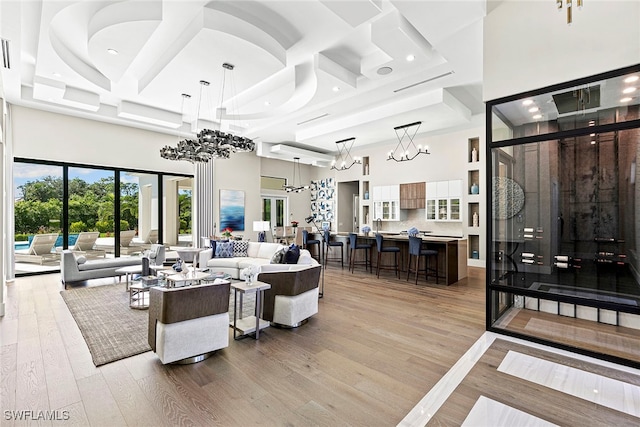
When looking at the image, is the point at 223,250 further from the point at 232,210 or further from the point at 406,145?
the point at 406,145

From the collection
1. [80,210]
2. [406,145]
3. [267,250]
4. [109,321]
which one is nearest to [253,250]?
[267,250]

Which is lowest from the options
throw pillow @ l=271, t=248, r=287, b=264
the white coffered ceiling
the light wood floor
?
the light wood floor

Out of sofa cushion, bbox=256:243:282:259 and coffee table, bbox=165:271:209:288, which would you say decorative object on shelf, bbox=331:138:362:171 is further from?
coffee table, bbox=165:271:209:288

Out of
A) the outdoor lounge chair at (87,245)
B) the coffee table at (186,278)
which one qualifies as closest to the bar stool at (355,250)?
the coffee table at (186,278)

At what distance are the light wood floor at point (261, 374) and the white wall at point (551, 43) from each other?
9.94 feet

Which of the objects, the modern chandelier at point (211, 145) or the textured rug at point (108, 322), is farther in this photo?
the modern chandelier at point (211, 145)

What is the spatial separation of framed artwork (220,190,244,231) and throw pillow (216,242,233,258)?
3268 mm

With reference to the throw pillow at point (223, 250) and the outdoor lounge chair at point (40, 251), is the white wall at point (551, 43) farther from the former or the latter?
the outdoor lounge chair at point (40, 251)

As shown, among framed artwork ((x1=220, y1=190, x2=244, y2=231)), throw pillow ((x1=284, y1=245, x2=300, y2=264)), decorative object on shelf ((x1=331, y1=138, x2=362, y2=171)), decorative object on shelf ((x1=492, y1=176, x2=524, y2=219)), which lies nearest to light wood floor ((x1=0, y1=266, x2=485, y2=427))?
throw pillow ((x1=284, y1=245, x2=300, y2=264))

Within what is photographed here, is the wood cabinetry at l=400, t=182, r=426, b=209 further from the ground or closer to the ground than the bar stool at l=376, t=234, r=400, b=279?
further from the ground

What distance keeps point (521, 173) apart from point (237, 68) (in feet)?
14.3

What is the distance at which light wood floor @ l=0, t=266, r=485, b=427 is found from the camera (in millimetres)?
2180

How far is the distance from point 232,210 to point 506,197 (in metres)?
8.43

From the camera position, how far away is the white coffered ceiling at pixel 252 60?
3762 mm
